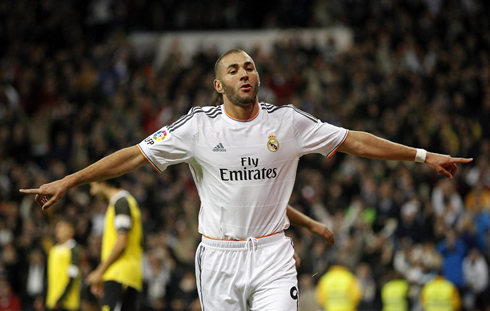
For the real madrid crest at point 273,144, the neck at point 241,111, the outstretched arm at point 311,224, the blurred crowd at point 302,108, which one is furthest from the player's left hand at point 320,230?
the blurred crowd at point 302,108

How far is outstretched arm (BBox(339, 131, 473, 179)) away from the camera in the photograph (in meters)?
6.06

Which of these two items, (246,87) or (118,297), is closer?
(246,87)

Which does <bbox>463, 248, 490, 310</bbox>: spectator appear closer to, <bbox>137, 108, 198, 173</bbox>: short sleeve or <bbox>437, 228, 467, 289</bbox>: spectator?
<bbox>437, 228, 467, 289</bbox>: spectator

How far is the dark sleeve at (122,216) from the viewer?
27.9ft

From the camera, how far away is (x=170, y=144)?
6020 millimetres

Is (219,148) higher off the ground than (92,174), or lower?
higher

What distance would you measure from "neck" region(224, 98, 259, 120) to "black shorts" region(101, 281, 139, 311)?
3149 millimetres

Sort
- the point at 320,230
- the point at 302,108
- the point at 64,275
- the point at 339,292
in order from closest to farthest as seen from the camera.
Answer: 1. the point at 320,230
2. the point at 64,275
3. the point at 339,292
4. the point at 302,108

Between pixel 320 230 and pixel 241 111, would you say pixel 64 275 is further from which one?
pixel 241 111

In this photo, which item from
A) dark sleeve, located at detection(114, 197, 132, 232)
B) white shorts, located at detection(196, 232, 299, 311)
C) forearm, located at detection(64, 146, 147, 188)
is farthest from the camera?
dark sleeve, located at detection(114, 197, 132, 232)

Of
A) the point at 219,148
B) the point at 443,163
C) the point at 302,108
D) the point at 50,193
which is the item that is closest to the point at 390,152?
the point at 443,163

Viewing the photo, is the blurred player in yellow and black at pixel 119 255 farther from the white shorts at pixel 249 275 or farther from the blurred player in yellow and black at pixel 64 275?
the white shorts at pixel 249 275

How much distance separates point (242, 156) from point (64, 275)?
17.6 ft

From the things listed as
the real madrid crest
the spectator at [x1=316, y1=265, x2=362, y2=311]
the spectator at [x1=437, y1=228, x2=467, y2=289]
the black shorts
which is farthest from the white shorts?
the spectator at [x1=437, y1=228, x2=467, y2=289]
